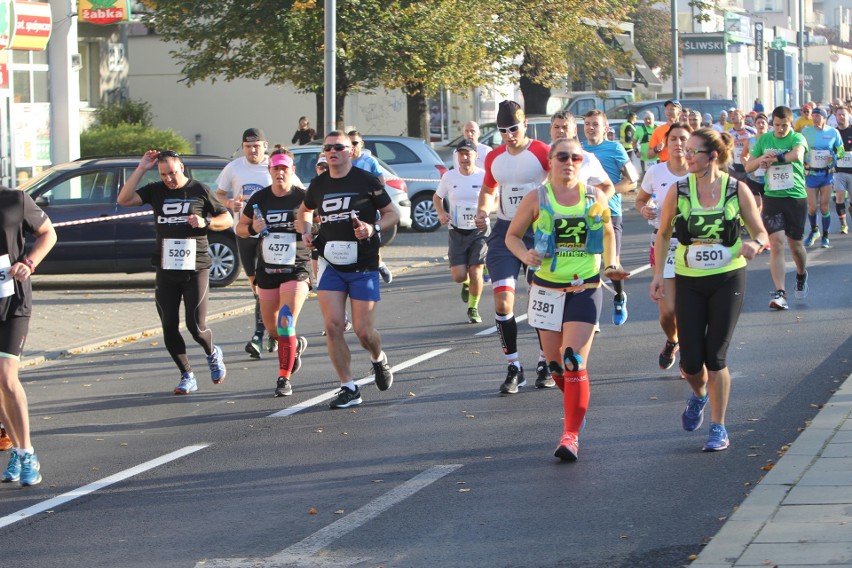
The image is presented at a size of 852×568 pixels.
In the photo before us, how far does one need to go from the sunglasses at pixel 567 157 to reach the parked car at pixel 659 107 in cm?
2927

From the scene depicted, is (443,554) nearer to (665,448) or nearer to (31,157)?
(665,448)

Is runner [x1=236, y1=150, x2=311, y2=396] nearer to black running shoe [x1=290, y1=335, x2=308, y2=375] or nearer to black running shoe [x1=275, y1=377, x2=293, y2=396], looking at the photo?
black running shoe [x1=290, y1=335, x2=308, y2=375]

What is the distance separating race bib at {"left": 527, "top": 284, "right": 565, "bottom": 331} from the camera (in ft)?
25.7

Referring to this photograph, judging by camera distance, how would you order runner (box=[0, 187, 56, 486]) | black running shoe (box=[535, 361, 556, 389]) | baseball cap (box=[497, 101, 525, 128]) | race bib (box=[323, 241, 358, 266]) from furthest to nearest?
black running shoe (box=[535, 361, 556, 389])
baseball cap (box=[497, 101, 525, 128])
race bib (box=[323, 241, 358, 266])
runner (box=[0, 187, 56, 486])

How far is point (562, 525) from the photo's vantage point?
6.36m

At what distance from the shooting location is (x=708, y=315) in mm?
7816

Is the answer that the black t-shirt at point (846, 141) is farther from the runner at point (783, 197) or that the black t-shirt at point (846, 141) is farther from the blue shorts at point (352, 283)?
the blue shorts at point (352, 283)

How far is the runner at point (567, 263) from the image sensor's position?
305 inches

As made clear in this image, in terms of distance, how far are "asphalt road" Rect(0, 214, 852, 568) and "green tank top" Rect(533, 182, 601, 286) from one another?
3.48ft

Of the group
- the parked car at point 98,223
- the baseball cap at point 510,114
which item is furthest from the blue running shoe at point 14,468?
the parked car at point 98,223

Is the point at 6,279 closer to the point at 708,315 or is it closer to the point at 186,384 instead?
the point at 186,384

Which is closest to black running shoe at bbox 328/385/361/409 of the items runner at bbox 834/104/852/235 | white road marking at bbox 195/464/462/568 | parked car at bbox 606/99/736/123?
white road marking at bbox 195/464/462/568

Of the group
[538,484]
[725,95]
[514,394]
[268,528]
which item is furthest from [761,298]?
[725,95]

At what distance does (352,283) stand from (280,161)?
1.52 meters
